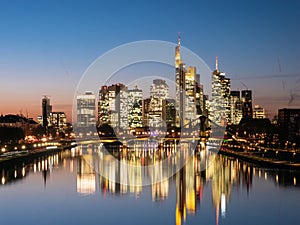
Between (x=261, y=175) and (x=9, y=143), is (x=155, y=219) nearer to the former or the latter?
(x=261, y=175)

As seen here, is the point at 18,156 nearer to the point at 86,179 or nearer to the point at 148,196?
the point at 86,179

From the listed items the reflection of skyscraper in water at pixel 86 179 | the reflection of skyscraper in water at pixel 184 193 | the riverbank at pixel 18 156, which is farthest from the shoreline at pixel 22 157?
the reflection of skyscraper in water at pixel 184 193

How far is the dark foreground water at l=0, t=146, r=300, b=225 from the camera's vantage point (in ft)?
46.9

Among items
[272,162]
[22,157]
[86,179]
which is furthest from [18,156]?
[272,162]

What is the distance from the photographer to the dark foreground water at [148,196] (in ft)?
46.9

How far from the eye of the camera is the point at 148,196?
1764cm

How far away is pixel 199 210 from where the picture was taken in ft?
49.8

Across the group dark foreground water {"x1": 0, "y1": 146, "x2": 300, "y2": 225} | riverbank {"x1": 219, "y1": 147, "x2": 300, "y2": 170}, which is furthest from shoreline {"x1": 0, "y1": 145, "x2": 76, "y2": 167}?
riverbank {"x1": 219, "y1": 147, "x2": 300, "y2": 170}

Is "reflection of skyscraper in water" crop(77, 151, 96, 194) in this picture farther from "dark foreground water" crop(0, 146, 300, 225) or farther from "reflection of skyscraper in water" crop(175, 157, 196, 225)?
"reflection of skyscraper in water" crop(175, 157, 196, 225)

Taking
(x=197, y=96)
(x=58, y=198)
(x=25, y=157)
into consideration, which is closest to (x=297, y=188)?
(x=58, y=198)

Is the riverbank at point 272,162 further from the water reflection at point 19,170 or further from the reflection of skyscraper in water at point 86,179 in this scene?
the water reflection at point 19,170

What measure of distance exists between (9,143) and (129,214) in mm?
27996

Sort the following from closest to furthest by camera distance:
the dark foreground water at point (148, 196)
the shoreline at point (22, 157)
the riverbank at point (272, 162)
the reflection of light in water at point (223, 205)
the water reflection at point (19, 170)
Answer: the dark foreground water at point (148, 196)
the reflection of light in water at point (223, 205)
the water reflection at point (19, 170)
the riverbank at point (272, 162)
the shoreline at point (22, 157)

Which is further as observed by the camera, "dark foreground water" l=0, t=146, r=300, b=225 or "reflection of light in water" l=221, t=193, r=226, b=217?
"reflection of light in water" l=221, t=193, r=226, b=217
